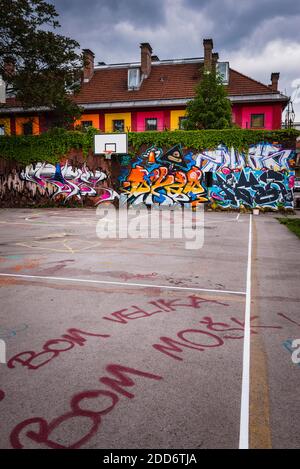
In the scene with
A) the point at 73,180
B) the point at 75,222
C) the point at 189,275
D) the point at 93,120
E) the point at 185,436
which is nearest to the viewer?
the point at 185,436

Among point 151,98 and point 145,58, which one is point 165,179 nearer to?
point 151,98

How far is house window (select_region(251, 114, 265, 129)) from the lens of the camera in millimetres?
29047

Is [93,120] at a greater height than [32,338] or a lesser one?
greater

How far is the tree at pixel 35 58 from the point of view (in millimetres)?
19422

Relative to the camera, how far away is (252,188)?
69.2 feet

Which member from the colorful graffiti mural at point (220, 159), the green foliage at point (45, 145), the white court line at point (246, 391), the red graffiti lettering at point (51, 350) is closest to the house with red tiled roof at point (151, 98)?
the green foliage at point (45, 145)

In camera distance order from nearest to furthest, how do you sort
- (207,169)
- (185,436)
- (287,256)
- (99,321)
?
(185,436), (99,321), (287,256), (207,169)

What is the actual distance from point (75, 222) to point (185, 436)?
1351cm

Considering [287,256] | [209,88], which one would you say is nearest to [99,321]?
[287,256]

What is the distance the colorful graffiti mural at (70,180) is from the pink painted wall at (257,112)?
44.7 feet

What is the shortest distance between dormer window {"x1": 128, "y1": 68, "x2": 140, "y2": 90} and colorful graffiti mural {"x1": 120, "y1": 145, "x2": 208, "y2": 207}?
41.1 ft

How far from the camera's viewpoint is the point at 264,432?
2.59 metres

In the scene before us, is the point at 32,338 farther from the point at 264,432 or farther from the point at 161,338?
the point at 264,432

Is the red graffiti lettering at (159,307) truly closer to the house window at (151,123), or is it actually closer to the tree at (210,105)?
the tree at (210,105)
